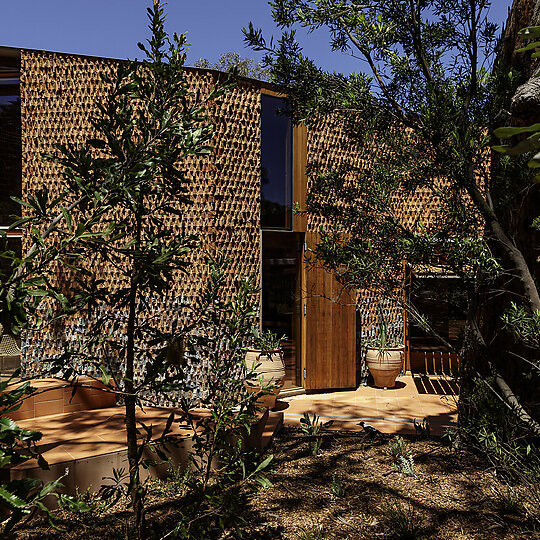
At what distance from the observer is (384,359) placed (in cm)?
955

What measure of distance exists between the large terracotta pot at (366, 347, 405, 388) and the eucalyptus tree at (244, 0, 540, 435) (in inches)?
175

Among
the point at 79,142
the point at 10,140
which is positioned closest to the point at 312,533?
the point at 79,142

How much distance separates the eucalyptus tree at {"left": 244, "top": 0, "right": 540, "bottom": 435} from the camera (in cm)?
391

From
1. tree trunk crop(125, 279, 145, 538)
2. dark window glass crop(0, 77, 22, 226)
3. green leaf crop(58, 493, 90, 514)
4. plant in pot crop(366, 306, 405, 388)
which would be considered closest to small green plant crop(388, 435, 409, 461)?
tree trunk crop(125, 279, 145, 538)

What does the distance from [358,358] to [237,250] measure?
3640mm

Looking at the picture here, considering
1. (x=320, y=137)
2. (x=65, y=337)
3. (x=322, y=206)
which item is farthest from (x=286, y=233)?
(x=65, y=337)

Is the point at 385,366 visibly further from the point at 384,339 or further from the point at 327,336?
the point at 327,336

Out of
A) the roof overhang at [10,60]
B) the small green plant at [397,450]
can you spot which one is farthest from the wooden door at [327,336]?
the roof overhang at [10,60]

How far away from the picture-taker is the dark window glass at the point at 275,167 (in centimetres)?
887

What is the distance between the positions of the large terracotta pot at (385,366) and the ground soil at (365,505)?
14.8ft

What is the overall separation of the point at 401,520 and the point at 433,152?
123 inches

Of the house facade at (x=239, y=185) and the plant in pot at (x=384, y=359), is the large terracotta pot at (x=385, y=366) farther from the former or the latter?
the house facade at (x=239, y=185)

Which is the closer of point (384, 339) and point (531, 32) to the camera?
point (531, 32)

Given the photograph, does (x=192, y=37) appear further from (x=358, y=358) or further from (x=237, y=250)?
(x=358, y=358)
